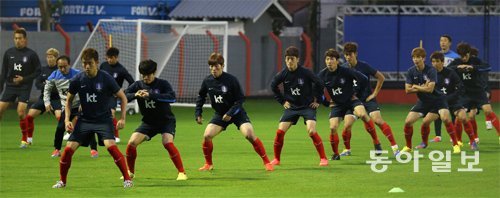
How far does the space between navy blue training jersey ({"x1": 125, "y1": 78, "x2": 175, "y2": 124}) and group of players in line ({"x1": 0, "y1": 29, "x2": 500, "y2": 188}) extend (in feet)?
0.04

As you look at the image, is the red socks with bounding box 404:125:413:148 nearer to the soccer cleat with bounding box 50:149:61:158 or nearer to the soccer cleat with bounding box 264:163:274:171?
the soccer cleat with bounding box 264:163:274:171

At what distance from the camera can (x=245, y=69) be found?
4206 cm

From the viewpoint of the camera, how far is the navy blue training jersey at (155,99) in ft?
53.6

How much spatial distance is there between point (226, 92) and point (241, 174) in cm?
118

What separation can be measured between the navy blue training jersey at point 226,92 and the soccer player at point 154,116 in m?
1.03

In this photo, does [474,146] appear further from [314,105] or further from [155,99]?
[155,99]

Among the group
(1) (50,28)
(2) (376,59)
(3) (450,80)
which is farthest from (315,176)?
(1) (50,28)

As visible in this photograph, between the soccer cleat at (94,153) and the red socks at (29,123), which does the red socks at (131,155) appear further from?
the red socks at (29,123)

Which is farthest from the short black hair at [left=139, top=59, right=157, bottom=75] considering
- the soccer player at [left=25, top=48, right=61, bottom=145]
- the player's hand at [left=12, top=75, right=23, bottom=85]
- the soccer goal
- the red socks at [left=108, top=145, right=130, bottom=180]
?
the soccer goal

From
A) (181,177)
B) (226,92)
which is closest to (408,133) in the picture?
(226,92)

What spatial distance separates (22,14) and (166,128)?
2937cm

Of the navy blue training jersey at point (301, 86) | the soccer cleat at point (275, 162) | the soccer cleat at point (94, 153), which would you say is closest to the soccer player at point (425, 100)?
the navy blue training jersey at point (301, 86)

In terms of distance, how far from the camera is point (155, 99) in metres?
16.3

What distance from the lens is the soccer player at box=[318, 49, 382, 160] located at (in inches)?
765
